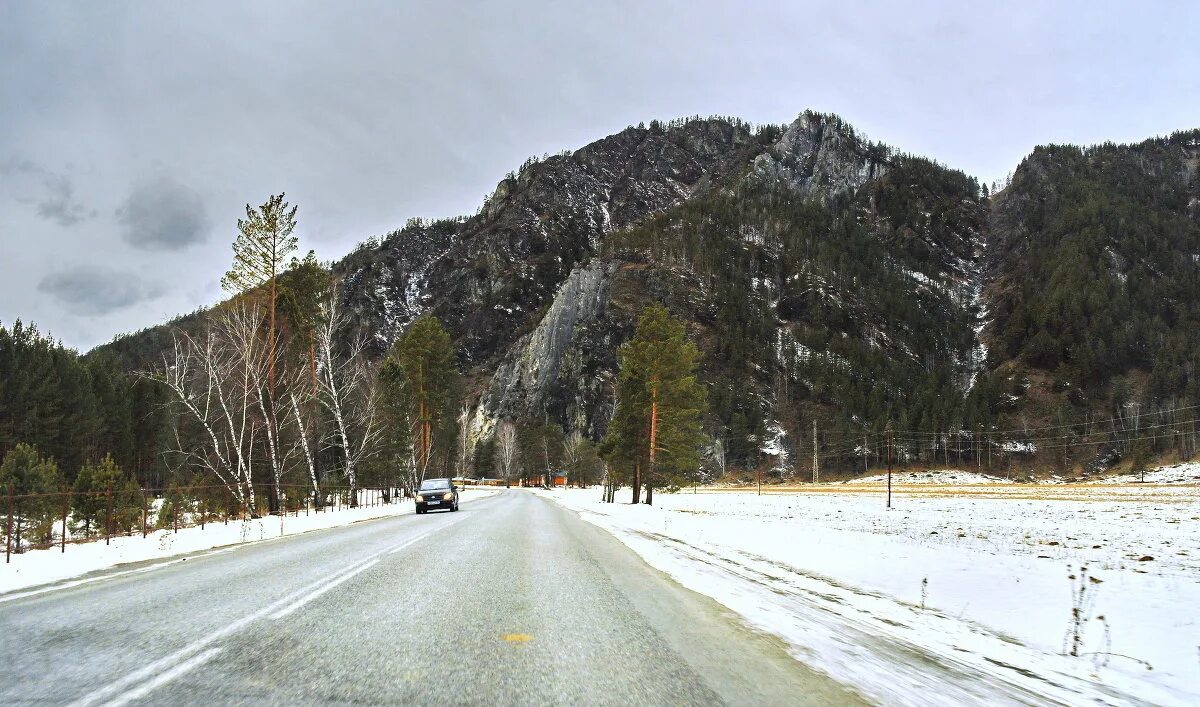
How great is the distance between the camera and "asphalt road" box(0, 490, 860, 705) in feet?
12.7

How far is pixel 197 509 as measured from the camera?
2398cm

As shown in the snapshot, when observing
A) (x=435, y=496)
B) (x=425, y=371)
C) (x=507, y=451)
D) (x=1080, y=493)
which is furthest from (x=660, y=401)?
Result: (x=507, y=451)

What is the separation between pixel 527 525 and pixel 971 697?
17.5 metres

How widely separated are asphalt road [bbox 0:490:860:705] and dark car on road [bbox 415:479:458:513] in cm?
2289

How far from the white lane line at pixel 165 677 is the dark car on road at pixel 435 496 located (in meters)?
28.5

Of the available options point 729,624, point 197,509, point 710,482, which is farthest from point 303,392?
point 710,482

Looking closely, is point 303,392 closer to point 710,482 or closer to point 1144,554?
point 1144,554

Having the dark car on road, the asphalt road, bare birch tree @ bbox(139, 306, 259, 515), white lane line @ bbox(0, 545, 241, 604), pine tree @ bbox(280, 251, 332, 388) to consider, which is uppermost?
pine tree @ bbox(280, 251, 332, 388)

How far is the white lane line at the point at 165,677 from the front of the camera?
11.7ft

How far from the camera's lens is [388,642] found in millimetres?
5102

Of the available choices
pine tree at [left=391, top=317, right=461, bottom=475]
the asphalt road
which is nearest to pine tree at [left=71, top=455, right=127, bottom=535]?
the asphalt road

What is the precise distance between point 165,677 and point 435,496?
29369 mm

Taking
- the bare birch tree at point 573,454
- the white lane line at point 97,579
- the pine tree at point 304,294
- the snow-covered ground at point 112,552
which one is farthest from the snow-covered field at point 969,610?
the bare birch tree at point 573,454

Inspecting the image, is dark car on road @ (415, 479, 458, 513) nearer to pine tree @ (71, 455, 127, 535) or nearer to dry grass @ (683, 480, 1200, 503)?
pine tree @ (71, 455, 127, 535)
